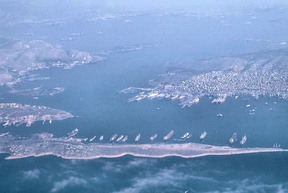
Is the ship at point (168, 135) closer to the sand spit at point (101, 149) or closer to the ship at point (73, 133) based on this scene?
the sand spit at point (101, 149)

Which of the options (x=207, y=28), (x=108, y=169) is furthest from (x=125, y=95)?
(x=207, y=28)

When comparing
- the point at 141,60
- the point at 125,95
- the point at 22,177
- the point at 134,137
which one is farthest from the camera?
the point at 141,60

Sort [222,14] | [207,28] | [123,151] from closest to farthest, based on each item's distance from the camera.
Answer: [123,151]
[207,28]
[222,14]

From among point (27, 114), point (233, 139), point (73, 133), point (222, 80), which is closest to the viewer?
point (233, 139)

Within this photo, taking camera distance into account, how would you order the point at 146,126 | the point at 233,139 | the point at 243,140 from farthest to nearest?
the point at 146,126 < the point at 233,139 < the point at 243,140

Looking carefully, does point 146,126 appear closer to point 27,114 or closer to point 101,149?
point 101,149

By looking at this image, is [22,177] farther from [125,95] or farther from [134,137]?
[125,95]

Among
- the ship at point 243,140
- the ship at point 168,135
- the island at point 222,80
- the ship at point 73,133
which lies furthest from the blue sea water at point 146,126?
the island at point 222,80

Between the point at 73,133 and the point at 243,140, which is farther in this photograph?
the point at 73,133

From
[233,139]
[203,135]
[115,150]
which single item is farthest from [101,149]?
[233,139]
